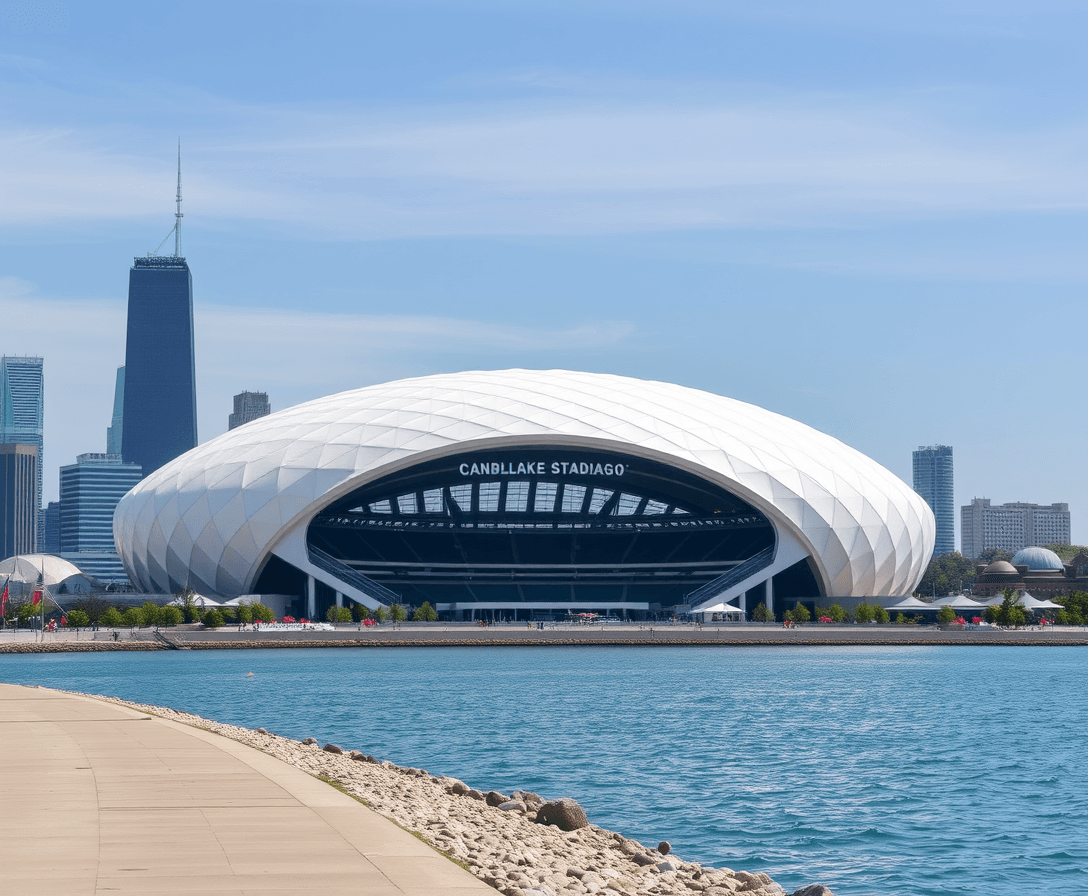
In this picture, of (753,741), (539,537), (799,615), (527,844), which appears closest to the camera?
(527,844)

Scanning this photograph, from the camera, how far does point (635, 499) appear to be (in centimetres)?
11938

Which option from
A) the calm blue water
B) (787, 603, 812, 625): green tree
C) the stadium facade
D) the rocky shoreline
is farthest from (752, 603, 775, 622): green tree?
the rocky shoreline

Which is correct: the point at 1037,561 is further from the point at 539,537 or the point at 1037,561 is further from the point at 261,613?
the point at 261,613

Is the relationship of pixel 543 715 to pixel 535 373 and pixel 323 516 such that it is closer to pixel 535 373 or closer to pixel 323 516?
pixel 323 516

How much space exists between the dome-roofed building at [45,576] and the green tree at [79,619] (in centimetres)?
4144

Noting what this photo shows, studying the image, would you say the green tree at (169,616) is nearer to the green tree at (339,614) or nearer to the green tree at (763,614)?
the green tree at (339,614)

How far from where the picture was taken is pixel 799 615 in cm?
10525

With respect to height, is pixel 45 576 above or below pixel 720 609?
above

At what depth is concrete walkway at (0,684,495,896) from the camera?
1229 cm

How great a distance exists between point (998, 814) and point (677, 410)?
282 feet

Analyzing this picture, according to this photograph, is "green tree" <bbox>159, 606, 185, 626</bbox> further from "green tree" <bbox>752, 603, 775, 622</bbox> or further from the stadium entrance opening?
"green tree" <bbox>752, 603, 775, 622</bbox>

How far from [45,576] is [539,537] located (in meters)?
68.0

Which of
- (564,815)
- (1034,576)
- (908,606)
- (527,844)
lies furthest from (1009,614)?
(527,844)

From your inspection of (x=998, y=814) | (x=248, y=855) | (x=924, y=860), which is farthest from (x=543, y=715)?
(x=248, y=855)
